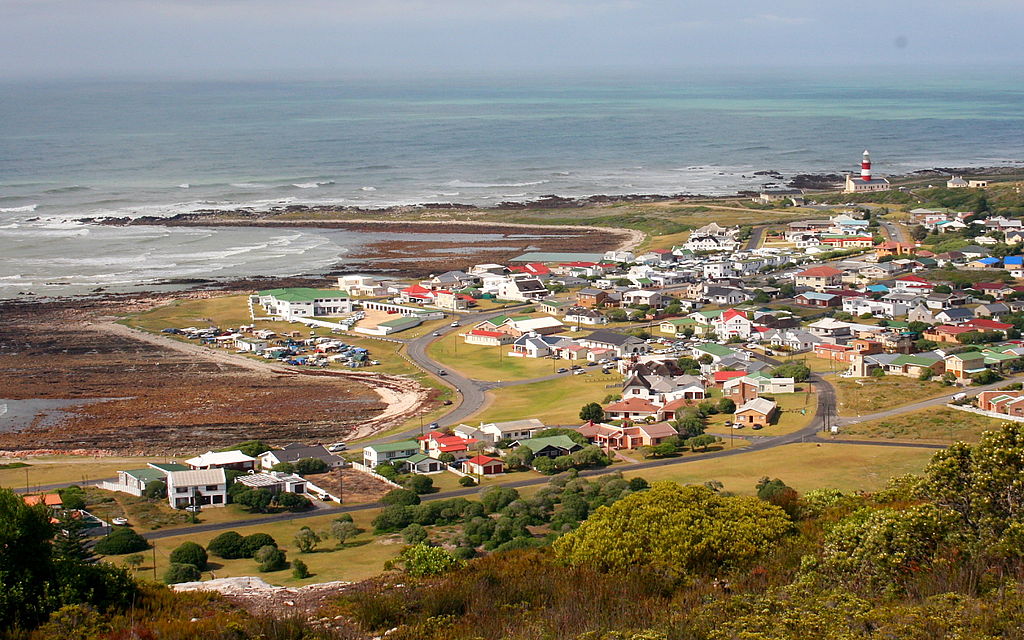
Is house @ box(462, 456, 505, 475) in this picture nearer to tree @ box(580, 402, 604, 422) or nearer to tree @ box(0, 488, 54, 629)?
tree @ box(580, 402, 604, 422)

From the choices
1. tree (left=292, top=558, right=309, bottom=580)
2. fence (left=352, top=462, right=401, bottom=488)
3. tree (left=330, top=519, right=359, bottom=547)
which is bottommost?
fence (left=352, top=462, right=401, bottom=488)

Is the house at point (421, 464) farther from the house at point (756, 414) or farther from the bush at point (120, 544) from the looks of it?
the house at point (756, 414)

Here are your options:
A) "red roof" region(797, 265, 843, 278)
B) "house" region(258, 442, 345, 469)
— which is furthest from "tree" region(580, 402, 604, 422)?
"red roof" region(797, 265, 843, 278)

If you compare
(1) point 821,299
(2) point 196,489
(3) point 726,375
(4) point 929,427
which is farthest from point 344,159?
(2) point 196,489

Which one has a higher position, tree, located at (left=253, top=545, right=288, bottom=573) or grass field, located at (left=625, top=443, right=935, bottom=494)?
tree, located at (left=253, top=545, right=288, bottom=573)

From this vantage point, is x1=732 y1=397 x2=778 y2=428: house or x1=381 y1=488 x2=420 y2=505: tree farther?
x1=732 y1=397 x2=778 y2=428: house
